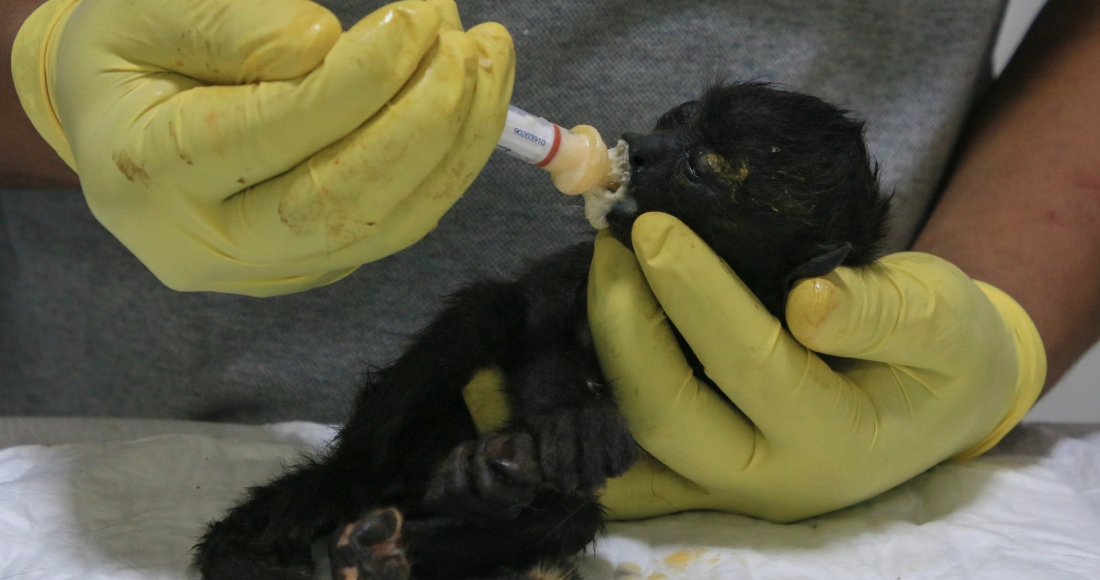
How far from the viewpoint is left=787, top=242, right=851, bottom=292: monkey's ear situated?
1104mm

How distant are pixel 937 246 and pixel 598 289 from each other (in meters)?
1.03

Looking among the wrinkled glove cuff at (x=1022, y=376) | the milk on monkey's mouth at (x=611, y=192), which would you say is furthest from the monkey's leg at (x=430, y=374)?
the wrinkled glove cuff at (x=1022, y=376)

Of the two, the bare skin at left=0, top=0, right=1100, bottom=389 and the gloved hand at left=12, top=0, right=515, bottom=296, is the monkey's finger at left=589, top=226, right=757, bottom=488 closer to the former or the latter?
the gloved hand at left=12, top=0, right=515, bottom=296

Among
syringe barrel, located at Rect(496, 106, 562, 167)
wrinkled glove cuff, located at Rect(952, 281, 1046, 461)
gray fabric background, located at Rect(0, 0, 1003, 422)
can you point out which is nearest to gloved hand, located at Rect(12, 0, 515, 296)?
syringe barrel, located at Rect(496, 106, 562, 167)

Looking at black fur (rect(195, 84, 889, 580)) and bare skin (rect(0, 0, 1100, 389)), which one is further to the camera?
bare skin (rect(0, 0, 1100, 389))

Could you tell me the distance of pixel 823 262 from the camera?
3.61 feet

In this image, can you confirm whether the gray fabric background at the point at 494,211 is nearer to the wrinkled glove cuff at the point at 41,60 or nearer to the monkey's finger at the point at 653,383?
the monkey's finger at the point at 653,383

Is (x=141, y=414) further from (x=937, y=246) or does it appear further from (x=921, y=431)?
(x=937, y=246)

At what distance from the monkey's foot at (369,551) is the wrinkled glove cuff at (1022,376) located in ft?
3.64

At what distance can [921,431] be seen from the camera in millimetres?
1256

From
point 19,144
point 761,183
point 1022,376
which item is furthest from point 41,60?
point 1022,376

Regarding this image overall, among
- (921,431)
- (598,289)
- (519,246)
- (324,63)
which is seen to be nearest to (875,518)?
(921,431)

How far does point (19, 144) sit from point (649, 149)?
4.09ft

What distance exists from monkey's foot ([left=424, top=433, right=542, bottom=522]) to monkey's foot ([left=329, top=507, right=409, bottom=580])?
82 millimetres
